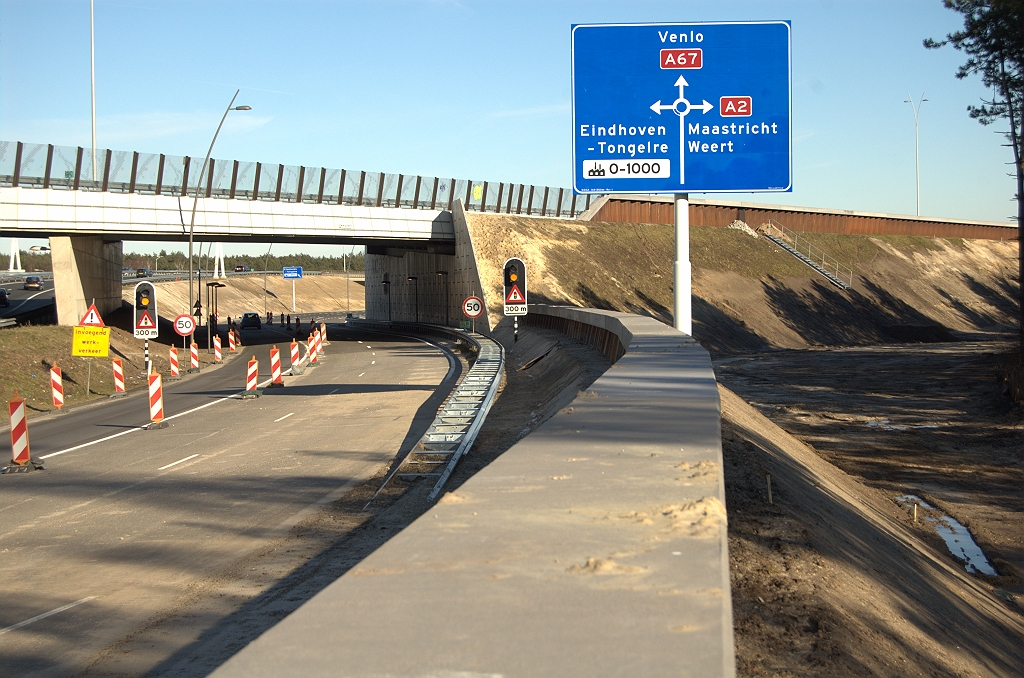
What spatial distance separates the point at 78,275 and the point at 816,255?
51.2 meters

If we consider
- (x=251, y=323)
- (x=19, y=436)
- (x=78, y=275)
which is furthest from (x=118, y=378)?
(x=251, y=323)

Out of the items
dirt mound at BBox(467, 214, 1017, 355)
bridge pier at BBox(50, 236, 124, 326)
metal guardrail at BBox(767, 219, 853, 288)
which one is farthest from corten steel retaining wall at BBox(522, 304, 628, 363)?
metal guardrail at BBox(767, 219, 853, 288)

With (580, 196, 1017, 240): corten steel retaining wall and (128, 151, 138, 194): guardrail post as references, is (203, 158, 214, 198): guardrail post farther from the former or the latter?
(580, 196, 1017, 240): corten steel retaining wall

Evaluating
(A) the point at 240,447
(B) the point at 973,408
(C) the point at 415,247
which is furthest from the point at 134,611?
(C) the point at 415,247

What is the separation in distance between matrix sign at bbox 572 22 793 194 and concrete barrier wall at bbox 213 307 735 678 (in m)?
11.0

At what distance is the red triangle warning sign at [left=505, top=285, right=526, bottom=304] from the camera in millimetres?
30844

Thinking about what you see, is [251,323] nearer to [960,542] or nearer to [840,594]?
[960,542]

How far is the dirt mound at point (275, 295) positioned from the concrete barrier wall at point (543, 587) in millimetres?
111796

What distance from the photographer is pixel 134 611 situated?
25.1 ft

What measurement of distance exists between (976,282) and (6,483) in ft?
255

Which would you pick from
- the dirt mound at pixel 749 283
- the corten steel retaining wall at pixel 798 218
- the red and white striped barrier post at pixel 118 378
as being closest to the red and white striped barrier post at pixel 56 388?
the red and white striped barrier post at pixel 118 378

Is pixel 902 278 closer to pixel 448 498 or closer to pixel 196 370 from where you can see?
pixel 196 370

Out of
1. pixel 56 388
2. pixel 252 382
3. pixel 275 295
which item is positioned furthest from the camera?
pixel 275 295

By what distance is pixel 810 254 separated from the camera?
233ft
